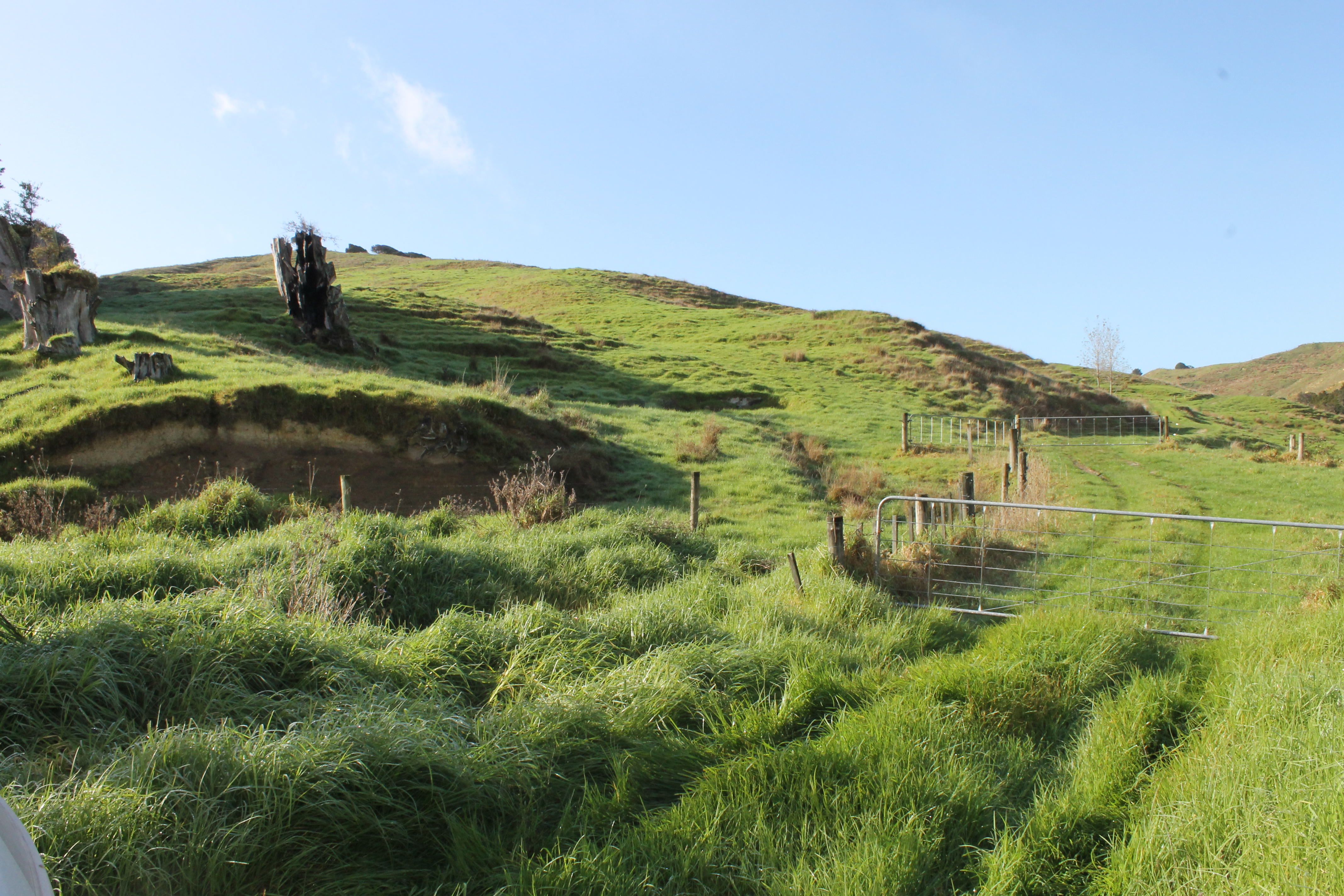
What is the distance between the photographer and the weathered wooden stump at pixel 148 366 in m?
16.0

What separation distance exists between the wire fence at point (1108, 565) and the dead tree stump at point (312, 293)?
78.6 feet

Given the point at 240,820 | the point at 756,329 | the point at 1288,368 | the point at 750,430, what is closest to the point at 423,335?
the point at 750,430

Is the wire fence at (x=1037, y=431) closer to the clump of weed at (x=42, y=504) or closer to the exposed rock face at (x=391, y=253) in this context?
the clump of weed at (x=42, y=504)

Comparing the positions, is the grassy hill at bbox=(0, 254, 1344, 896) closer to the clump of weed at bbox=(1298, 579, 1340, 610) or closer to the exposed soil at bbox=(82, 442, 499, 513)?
the clump of weed at bbox=(1298, 579, 1340, 610)

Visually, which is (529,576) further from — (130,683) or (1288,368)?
(1288,368)

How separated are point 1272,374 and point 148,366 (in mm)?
155208

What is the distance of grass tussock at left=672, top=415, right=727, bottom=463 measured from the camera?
19.5 metres

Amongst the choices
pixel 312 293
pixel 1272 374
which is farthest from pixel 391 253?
pixel 1272 374

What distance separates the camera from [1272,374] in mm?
124188

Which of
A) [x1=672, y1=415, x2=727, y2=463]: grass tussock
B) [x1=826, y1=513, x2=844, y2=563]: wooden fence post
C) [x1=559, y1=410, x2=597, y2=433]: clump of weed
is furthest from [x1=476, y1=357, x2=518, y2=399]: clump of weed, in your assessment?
[x1=826, y1=513, x2=844, y2=563]: wooden fence post

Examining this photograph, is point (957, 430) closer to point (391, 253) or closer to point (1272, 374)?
point (391, 253)

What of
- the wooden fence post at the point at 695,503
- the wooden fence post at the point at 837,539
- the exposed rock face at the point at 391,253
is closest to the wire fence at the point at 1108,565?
the wooden fence post at the point at 837,539

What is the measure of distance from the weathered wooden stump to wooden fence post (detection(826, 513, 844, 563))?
49.6 ft

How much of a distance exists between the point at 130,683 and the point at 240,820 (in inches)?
71.5
